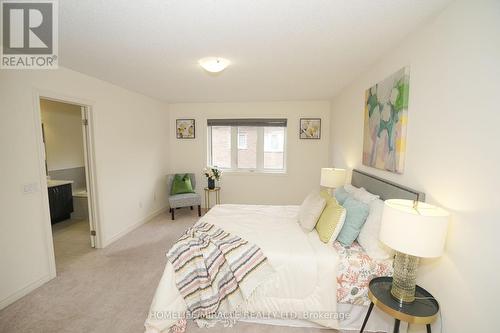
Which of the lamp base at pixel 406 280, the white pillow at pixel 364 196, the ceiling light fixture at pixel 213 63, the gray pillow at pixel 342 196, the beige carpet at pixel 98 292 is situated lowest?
the beige carpet at pixel 98 292

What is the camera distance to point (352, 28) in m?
1.70

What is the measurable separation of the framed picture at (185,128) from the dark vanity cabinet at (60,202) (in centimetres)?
231

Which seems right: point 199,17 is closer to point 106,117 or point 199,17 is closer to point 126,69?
point 126,69

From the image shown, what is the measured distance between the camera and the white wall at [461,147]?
111cm

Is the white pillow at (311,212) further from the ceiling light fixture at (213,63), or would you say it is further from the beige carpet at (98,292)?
the ceiling light fixture at (213,63)

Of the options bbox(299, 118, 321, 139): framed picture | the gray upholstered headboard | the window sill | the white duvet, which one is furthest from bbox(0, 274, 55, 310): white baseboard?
bbox(299, 118, 321, 139): framed picture

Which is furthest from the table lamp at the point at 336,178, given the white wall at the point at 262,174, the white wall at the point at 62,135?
the white wall at the point at 62,135

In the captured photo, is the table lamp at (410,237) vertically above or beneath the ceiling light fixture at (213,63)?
beneath

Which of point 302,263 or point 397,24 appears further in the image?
point 302,263

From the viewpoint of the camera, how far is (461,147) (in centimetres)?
130

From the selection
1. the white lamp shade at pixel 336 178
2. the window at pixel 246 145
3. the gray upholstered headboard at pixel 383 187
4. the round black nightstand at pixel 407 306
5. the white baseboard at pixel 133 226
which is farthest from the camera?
the window at pixel 246 145

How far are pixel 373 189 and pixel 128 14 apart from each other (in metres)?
2.68

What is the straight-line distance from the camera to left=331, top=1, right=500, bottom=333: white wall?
1112 millimetres

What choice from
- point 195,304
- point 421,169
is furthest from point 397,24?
point 195,304
